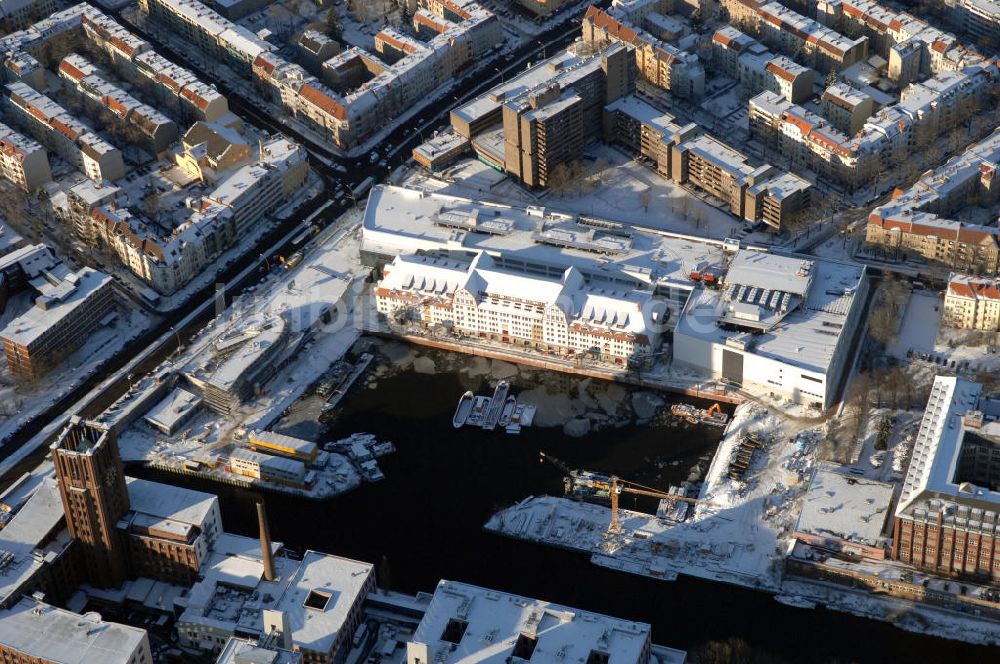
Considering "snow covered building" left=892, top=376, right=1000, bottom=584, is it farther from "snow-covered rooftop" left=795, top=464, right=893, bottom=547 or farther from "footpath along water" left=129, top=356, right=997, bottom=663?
"footpath along water" left=129, top=356, right=997, bottom=663

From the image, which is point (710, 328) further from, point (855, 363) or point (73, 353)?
point (73, 353)

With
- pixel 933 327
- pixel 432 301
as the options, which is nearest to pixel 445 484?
pixel 432 301

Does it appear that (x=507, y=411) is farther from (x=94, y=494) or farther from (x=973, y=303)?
(x=973, y=303)

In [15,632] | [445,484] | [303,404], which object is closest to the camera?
[15,632]

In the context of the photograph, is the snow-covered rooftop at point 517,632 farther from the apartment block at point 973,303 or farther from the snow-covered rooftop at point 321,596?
the apartment block at point 973,303

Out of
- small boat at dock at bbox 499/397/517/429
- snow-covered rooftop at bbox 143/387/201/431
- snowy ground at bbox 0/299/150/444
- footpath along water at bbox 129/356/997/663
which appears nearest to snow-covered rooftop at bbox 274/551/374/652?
footpath along water at bbox 129/356/997/663

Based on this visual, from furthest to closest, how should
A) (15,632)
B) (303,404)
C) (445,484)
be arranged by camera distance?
(303,404) < (445,484) < (15,632)

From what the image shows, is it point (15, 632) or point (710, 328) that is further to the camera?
point (710, 328)
